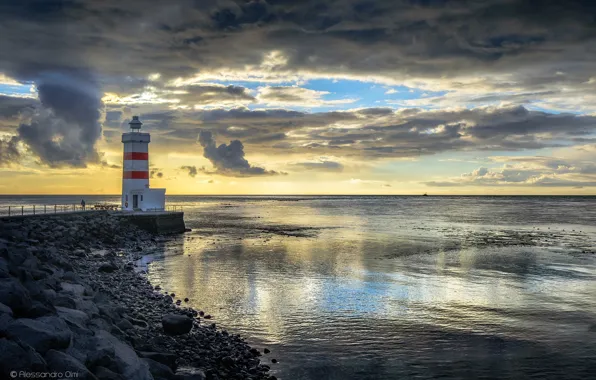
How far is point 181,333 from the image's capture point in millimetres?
14578

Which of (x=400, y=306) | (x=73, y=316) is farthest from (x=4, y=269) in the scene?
(x=400, y=306)

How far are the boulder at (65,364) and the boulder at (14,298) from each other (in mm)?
1971

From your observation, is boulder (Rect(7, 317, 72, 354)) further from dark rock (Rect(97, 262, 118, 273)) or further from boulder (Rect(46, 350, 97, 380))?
dark rock (Rect(97, 262, 118, 273))

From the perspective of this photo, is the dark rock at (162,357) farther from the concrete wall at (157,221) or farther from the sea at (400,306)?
the concrete wall at (157,221)

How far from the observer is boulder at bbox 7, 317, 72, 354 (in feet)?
26.0

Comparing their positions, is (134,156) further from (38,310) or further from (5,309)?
(5,309)

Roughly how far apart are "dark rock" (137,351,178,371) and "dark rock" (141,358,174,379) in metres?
0.57

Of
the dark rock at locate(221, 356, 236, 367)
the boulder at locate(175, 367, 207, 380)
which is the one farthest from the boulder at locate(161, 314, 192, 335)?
the boulder at locate(175, 367, 207, 380)

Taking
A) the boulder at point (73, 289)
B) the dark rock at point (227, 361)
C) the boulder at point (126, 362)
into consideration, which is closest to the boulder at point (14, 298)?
the boulder at point (126, 362)

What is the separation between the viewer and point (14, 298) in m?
9.15

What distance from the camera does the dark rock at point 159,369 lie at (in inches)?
398

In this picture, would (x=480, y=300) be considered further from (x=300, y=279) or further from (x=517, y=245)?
(x=517, y=245)

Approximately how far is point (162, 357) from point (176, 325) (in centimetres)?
331

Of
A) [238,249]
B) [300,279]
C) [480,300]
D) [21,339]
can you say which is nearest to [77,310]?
[21,339]
